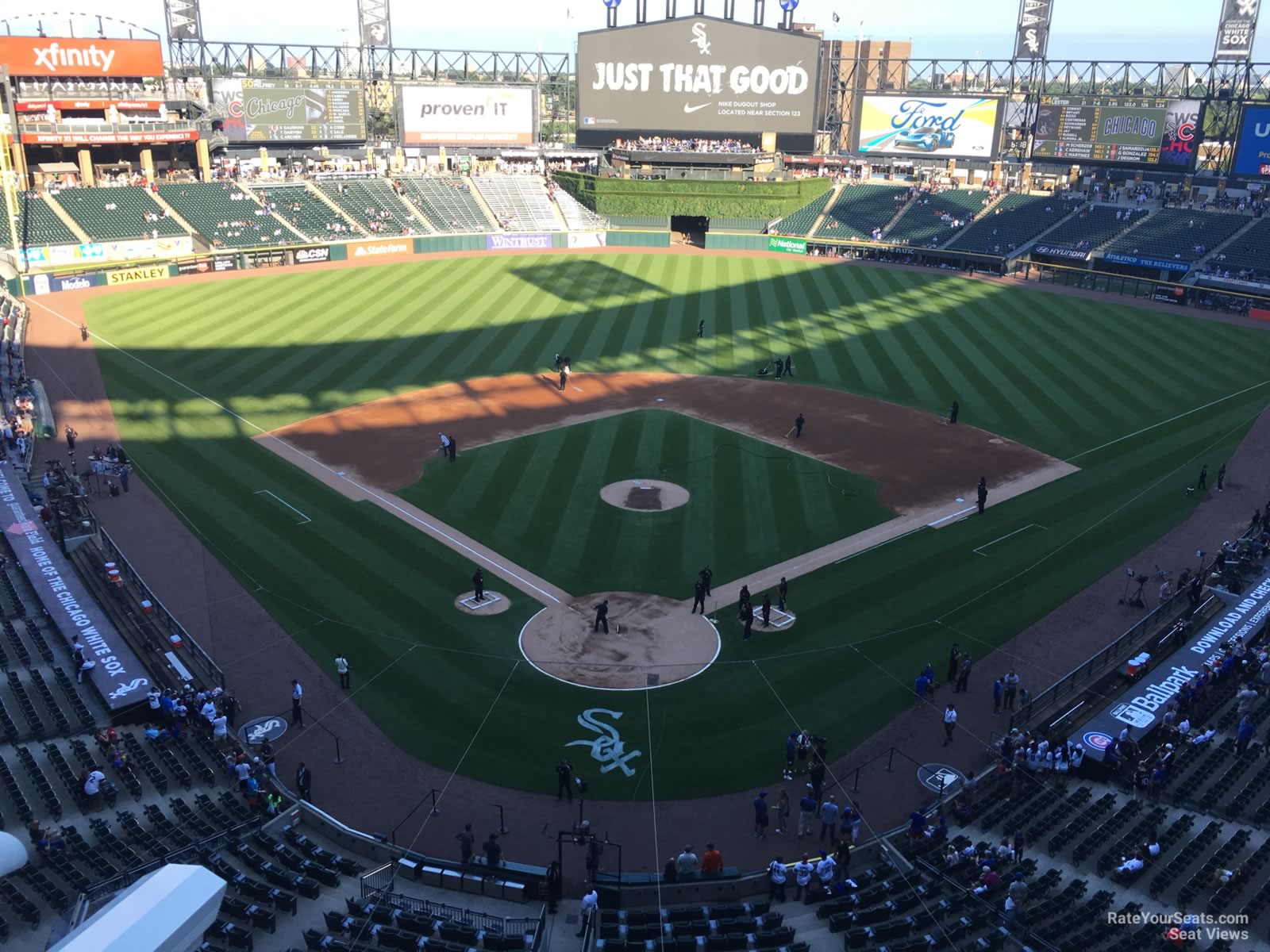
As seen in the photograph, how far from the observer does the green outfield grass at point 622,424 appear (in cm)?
2216

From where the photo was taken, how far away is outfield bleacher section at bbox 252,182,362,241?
72125mm

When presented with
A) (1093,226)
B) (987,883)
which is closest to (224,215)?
(1093,226)

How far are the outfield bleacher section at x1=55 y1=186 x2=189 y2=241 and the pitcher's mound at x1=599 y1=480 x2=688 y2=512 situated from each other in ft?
153

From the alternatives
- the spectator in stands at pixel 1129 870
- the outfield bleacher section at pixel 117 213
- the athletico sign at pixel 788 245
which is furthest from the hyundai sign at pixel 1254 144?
the outfield bleacher section at pixel 117 213

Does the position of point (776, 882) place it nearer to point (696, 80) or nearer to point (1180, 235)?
point (1180, 235)

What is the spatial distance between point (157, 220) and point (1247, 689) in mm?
66886

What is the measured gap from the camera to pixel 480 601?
25922 millimetres

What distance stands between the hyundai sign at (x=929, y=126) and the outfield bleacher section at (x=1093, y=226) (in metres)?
10.8

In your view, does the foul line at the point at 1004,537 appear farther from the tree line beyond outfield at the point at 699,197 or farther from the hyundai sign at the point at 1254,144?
the tree line beyond outfield at the point at 699,197

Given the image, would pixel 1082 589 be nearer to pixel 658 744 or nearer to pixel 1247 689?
pixel 1247 689

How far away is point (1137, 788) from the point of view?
18375mm

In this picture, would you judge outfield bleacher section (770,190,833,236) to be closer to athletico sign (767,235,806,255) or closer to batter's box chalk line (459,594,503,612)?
athletico sign (767,235,806,255)

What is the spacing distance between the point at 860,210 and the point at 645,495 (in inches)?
2170

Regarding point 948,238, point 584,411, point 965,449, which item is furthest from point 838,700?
point 948,238
